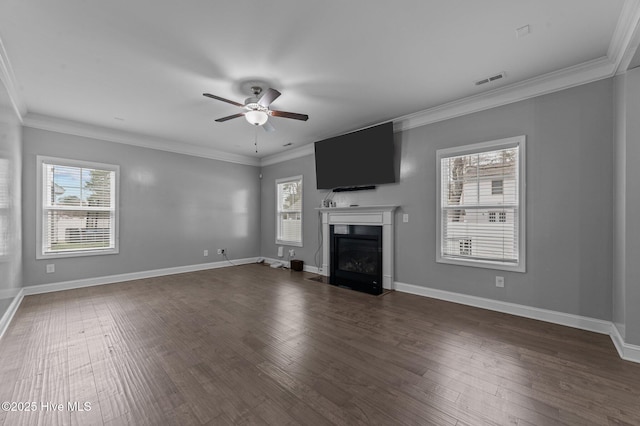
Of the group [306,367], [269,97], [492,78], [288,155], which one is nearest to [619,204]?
[492,78]

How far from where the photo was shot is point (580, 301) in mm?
2922

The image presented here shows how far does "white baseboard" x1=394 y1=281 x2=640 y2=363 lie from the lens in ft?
7.72

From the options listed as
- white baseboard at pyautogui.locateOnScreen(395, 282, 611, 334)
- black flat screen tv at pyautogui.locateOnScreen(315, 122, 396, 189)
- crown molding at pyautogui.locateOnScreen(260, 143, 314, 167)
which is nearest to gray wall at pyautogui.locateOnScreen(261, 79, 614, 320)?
white baseboard at pyautogui.locateOnScreen(395, 282, 611, 334)

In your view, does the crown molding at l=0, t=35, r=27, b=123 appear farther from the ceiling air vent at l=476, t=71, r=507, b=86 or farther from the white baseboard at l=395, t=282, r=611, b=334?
the white baseboard at l=395, t=282, r=611, b=334

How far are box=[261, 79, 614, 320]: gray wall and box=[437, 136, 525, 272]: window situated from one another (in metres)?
0.10

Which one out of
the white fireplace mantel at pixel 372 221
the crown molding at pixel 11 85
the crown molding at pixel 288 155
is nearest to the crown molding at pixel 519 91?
the white fireplace mantel at pixel 372 221

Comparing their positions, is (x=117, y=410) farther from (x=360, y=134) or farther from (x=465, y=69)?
(x=360, y=134)

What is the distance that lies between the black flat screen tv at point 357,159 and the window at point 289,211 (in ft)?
3.06

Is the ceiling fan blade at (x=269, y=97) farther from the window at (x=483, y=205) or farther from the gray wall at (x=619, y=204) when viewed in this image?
the gray wall at (x=619, y=204)

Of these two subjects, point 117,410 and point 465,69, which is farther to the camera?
point 465,69

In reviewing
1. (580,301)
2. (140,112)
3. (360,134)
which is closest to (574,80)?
(580,301)

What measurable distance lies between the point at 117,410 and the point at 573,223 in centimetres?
440

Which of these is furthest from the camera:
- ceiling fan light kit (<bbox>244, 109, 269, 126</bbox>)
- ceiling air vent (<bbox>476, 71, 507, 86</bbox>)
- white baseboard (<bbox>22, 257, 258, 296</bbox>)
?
white baseboard (<bbox>22, 257, 258, 296</bbox>)

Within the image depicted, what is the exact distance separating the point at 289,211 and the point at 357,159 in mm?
2363
